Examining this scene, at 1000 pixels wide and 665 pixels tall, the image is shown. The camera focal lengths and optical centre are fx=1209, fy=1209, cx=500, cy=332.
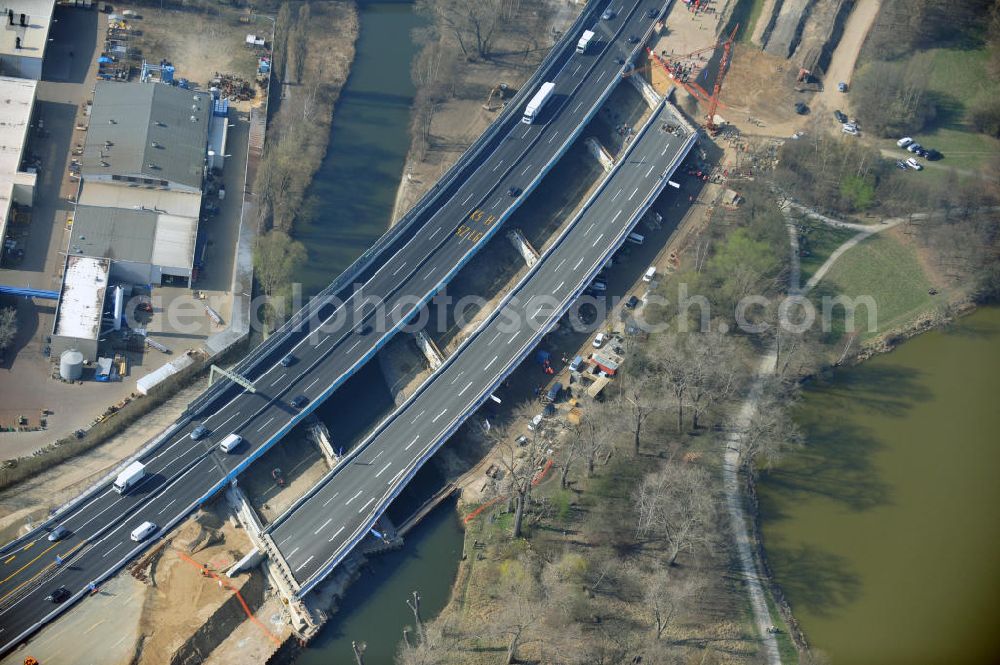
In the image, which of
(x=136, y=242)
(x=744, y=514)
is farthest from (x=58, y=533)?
(x=744, y=514)

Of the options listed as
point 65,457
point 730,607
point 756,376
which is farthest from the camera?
point 756,376

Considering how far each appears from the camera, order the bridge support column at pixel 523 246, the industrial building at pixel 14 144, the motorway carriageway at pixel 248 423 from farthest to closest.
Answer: the bridge support column at pixel 523 246, the industrial building at pixel 14 144, the motorway carriageway at pixel 248 423

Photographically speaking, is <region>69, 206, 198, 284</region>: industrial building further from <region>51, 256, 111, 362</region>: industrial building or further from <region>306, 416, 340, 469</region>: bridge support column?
<region>306, 416, 340, 469</region>: bridge support column

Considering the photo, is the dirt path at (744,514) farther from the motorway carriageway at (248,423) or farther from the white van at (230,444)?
the white van at (230,444)

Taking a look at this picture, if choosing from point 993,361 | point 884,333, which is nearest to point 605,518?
point 884,333

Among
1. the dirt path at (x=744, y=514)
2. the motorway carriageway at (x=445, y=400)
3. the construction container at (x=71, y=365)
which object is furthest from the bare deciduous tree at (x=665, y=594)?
the construction container at (x=71, y=365)

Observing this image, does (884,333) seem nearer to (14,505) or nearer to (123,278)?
(123,278)
